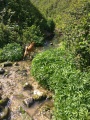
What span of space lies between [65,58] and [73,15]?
26.1 feet

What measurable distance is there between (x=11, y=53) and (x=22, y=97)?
5118 millimetres

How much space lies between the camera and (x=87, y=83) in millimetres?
9883

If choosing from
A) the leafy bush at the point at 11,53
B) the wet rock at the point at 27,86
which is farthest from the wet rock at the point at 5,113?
the leafy bush at the point at 11,53

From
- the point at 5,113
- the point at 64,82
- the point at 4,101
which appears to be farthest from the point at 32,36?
the point at 5,113

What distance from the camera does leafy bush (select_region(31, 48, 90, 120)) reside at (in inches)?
352

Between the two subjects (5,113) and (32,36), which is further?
(32,36)

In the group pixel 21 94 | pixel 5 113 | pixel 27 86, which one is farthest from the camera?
pixel 27 86

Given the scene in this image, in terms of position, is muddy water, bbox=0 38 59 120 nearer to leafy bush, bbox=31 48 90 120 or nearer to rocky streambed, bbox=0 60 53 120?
rocky streambed, bbox=0 60 53 120

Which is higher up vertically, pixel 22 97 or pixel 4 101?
pixel 4 101

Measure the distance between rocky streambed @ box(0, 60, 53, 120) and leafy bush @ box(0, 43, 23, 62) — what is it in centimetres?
141

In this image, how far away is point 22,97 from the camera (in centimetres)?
1118

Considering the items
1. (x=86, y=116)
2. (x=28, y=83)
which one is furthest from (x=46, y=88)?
(x=86, y=116)

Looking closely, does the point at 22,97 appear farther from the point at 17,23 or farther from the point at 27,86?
the point at 17,23

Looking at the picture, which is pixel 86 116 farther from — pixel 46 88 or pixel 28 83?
pixel 28 83
